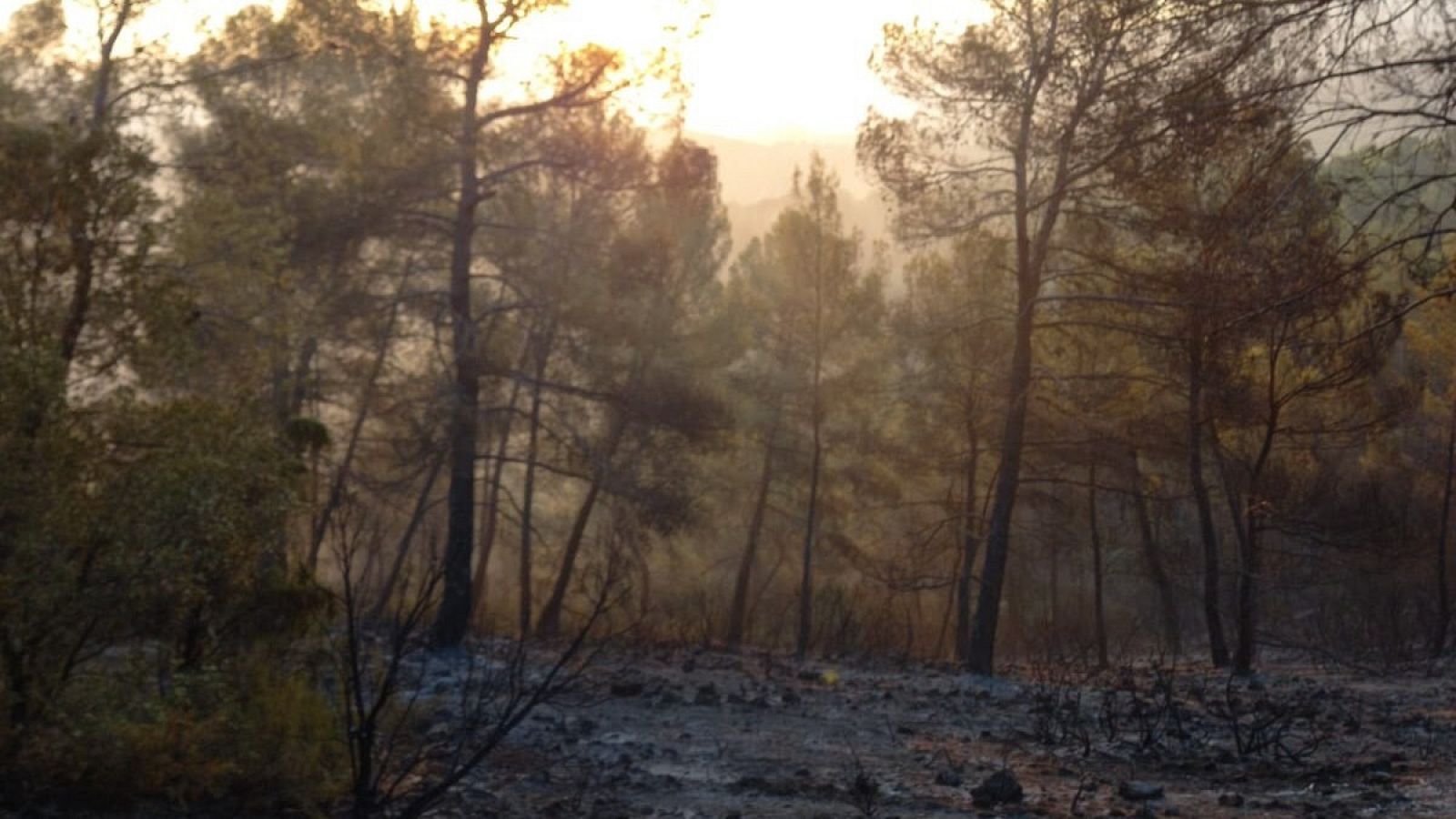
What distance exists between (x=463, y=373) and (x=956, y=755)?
8.50 m

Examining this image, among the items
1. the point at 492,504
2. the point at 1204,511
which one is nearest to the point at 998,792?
the point at 1204,511

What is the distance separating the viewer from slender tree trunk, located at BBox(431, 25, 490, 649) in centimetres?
1583

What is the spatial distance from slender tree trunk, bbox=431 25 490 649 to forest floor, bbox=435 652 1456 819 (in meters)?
2.33

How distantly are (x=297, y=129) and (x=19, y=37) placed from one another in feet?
9.71

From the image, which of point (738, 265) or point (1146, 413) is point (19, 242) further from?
point (738, 265)

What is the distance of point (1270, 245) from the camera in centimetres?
689

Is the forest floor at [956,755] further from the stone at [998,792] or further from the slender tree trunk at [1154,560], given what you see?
the slender tree trunk at [1154,560]

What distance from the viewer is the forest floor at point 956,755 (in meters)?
7.56

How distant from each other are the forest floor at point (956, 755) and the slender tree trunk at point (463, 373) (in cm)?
233

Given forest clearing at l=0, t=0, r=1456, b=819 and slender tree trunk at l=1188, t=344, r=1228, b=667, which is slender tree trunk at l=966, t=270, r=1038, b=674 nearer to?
forest clearing at l=0, t=0, r=1456, b=819

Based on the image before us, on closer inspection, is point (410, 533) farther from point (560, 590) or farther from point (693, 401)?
point (560, 590)

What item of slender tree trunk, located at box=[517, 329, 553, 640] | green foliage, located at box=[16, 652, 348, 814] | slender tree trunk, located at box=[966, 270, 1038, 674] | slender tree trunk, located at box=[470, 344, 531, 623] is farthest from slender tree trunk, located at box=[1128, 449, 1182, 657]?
green foliage, located at box=[16, 652, 348, 814]

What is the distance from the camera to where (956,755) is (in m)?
9.81

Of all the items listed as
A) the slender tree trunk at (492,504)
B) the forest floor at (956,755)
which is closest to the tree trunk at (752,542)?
the slender tree trunk at (492,504)
